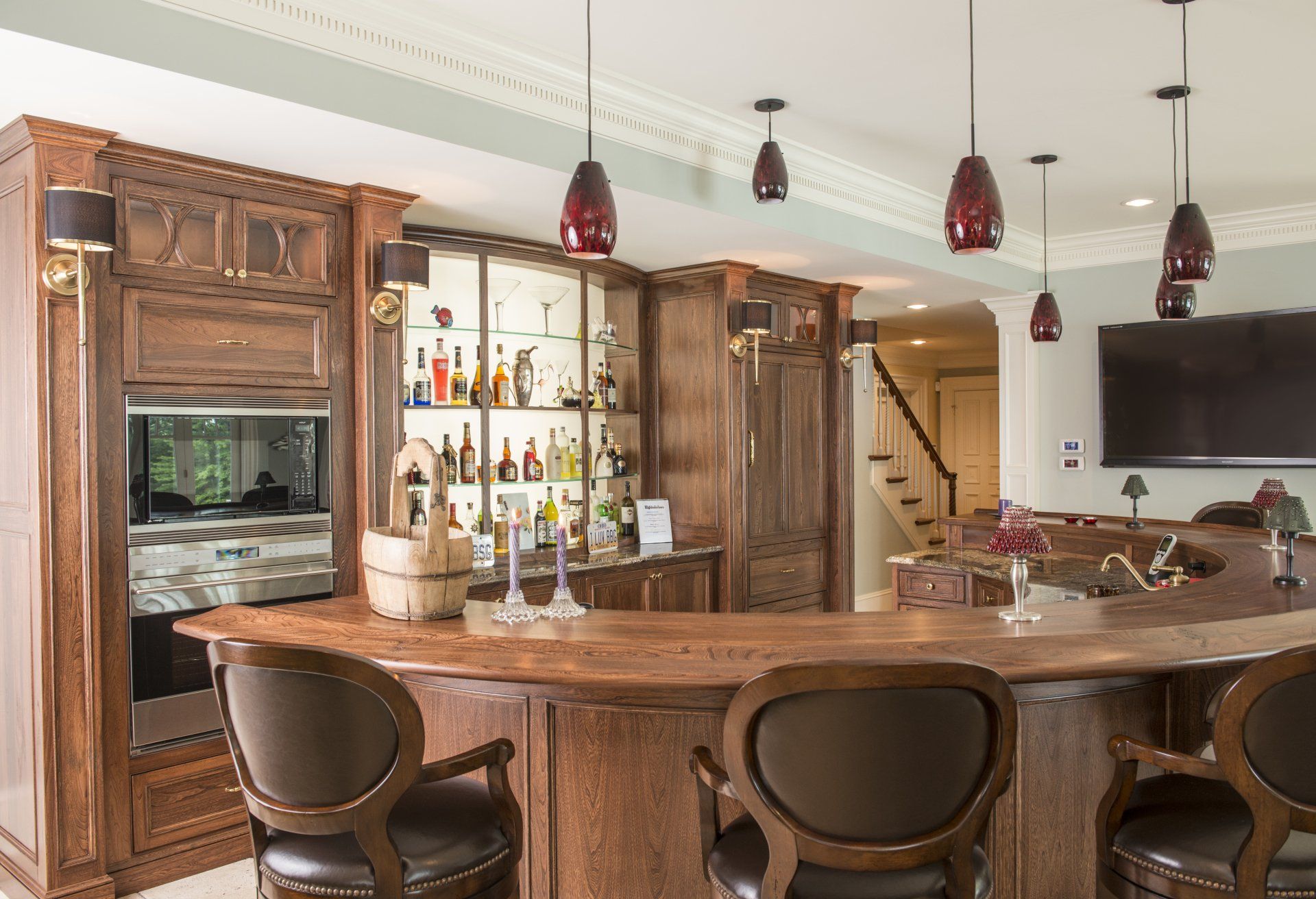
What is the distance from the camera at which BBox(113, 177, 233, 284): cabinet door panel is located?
305 cm

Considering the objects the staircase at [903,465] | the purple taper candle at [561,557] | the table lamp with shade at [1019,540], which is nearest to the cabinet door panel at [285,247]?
the purple taper candle at [561,557]

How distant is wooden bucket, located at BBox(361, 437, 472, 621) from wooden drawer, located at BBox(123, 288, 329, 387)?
1.17 meters

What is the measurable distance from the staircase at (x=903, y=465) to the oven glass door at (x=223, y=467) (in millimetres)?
5204

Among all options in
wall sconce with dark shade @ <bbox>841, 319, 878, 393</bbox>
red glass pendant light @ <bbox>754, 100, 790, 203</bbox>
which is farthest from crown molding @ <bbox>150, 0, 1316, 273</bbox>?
wall sconce with dark shade @ <bbox>841, 319, 878, 393</bbox>

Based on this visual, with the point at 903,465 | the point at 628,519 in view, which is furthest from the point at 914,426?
the point at 628,519

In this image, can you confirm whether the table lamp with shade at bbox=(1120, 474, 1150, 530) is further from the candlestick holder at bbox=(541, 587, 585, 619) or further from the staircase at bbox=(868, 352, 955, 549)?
the candlestick holder at bbox=(541, 587, 585, 619)

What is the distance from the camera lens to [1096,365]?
6.69 metres

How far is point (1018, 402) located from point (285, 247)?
544cm

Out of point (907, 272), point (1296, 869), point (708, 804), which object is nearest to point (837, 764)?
point (708, 804)

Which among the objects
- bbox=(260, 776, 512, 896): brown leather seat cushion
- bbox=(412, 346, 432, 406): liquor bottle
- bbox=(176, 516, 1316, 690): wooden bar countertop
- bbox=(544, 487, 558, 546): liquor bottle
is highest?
bbox=(412, 346, 432, 406): liquor bottle

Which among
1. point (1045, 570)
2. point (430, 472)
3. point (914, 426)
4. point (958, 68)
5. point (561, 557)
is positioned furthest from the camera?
point (914, 426)

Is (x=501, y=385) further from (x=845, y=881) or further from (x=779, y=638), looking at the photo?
(x=845, y=881)

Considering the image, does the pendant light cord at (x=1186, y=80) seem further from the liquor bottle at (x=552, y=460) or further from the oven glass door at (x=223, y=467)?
the oven glass door at (x=223, y=467)

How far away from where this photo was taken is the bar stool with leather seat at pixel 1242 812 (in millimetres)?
1608
